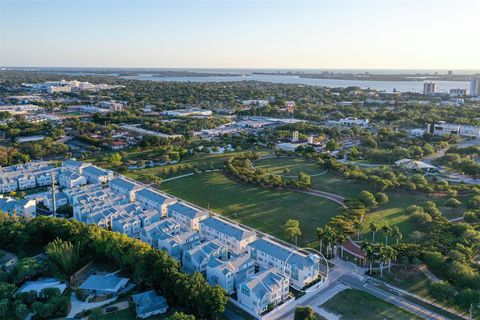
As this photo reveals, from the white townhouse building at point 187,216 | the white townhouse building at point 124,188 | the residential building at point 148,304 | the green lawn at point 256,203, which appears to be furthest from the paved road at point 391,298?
the white townhouse building at point 124,188

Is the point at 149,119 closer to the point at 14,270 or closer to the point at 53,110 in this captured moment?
the point at 53,110

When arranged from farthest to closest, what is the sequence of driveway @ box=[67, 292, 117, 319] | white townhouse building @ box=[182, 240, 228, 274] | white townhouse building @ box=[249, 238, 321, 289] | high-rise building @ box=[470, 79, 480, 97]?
high-rise building @ box=[470, 79, 480, 97] → white townhouse building @ box=[182, 240, 228, 274] → white townhouse building @ box=[249, 238, 321, 289] → driveway @ box=[67, 292, 117, 319]

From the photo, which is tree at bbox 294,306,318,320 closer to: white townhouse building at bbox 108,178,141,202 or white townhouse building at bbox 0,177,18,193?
white townhouse building at bbox 108,178,141,202

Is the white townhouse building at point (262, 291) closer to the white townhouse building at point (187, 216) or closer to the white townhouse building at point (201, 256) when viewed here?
the white townhouse building at point (201, 256)

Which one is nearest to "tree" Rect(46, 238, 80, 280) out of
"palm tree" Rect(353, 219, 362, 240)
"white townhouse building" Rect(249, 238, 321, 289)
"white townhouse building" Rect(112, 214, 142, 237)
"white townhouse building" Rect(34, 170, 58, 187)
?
"white townhouse building" Rect(112, 214, 142, 237)

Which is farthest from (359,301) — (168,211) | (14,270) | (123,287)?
(14,270)

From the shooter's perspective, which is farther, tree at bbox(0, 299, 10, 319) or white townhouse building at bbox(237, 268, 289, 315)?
white townhouse building at bbox(237, 268, 289, 315)
